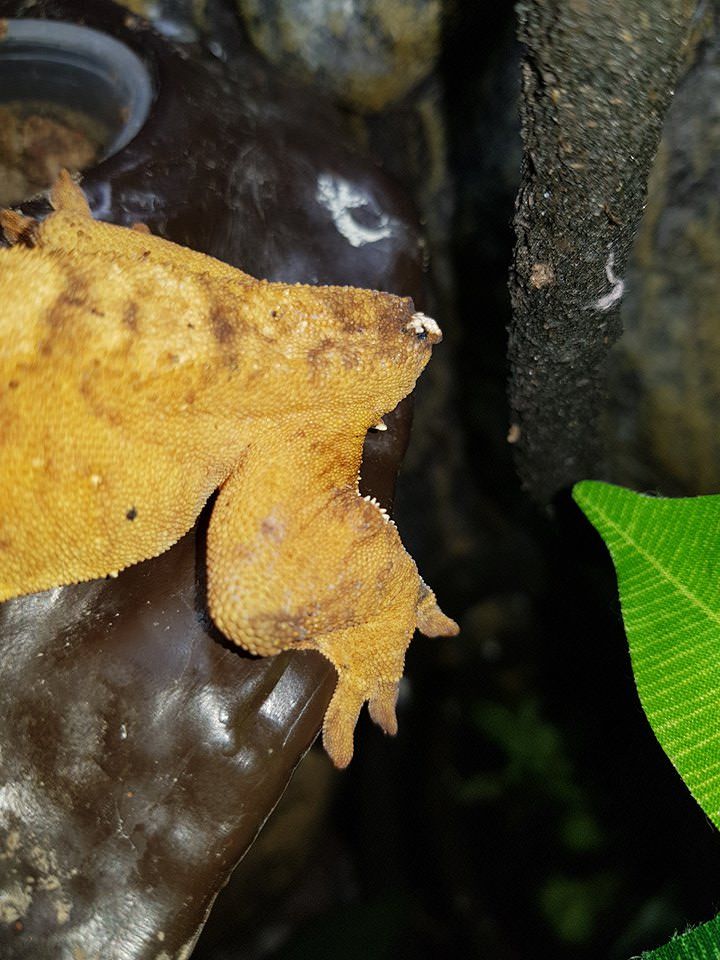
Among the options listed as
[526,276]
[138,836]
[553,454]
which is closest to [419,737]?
[553,454]

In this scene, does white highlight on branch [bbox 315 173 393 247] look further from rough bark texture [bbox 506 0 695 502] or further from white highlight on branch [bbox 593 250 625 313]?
white highlight on branch [bbox 593 250 625 313]

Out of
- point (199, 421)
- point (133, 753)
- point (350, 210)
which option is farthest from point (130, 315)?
point (133, 753)

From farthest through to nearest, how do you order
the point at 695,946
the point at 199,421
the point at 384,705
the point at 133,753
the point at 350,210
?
the point at 350,210
the point at 384,705
the point at 133,753
the point at 199,421
the point at 695,946

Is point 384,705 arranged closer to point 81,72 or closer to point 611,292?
point 611,292

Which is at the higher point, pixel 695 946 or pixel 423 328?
pixel 423 328

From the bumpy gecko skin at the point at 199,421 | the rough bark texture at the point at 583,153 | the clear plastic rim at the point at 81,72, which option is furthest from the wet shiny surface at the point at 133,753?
the rough bark texture at the point at 583,153

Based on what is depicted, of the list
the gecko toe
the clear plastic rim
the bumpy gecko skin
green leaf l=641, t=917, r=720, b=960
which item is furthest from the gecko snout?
green leaf l=641, t=917, r=720, b=960

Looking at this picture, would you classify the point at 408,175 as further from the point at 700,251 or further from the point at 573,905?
the point at 573,905
